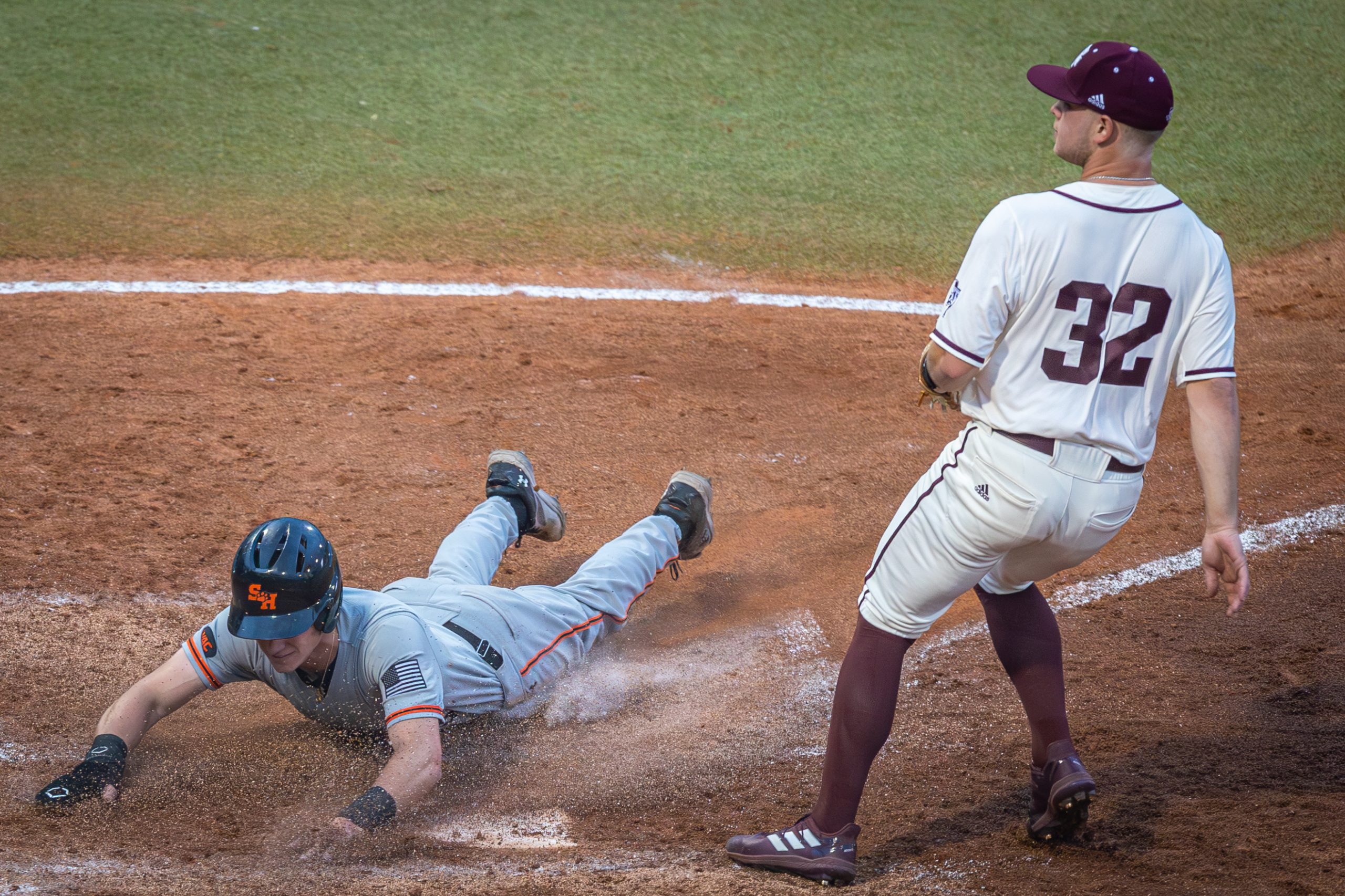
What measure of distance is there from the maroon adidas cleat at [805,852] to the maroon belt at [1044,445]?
1.03 m

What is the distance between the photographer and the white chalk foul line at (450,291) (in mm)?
6305

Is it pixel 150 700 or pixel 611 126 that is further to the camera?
pixel 611 126

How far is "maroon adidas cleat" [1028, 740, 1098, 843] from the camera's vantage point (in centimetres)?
292

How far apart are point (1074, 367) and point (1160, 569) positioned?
7.82 feet

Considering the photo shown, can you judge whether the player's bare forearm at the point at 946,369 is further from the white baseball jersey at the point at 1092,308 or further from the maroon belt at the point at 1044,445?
the maroon belt at the point at 1044,445

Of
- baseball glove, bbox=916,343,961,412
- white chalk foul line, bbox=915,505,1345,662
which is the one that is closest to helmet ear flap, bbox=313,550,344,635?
baseball glove, bbox=916,343,961,412

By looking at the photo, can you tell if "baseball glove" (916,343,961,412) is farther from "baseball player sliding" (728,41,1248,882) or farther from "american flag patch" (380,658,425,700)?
"american flag patch" (380,658,425,700)

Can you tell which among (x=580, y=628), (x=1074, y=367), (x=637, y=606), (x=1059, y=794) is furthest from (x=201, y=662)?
(x=1074, y=367)

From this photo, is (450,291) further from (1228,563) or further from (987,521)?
(1228,563)

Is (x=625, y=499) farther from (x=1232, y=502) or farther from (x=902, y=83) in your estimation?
(x=902, y=83)

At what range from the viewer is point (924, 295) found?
6.97 m

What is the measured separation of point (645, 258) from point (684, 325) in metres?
0.89

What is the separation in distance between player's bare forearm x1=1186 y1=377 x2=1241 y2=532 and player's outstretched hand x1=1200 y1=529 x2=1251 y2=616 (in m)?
0.02

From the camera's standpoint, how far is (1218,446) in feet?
8.61
